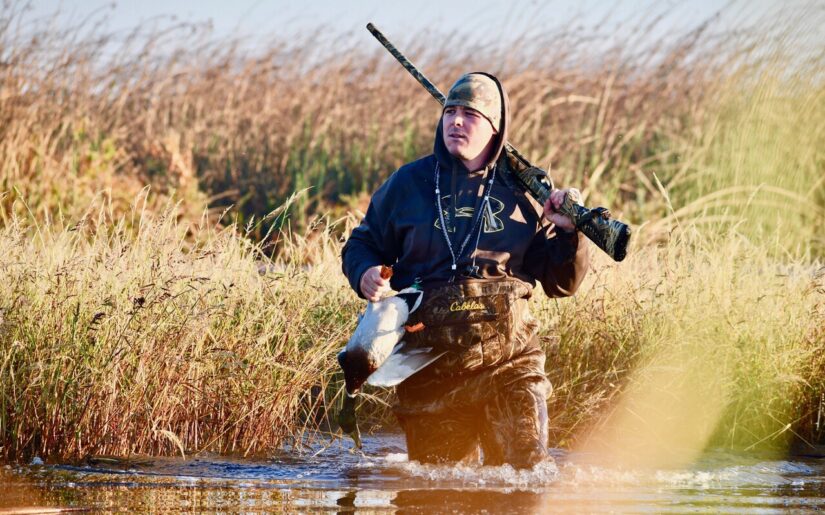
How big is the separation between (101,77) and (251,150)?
5.42ft

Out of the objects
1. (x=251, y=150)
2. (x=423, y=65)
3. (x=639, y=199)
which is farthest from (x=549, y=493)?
(x=423, y=65)

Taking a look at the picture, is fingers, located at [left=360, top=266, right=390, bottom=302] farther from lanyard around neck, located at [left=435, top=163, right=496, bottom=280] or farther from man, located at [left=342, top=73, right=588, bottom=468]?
lanyard around neck, located at [left=435, top=163, right=496, bottom=280]

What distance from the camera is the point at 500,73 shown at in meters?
13.9

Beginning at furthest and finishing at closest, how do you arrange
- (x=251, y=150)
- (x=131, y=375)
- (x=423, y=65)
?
(x=423, y=65), (x=251, y=150), (x=131, y=375)

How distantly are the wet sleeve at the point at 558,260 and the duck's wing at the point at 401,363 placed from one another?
1.89 feet

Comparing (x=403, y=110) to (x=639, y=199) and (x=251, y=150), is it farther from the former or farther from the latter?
(x=639, y=199)

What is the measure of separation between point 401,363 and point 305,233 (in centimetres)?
242

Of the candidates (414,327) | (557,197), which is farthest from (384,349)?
(557,197)

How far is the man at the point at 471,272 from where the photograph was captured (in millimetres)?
5445

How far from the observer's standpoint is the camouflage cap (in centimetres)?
559

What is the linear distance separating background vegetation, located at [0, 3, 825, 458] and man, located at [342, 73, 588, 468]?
32.5 inches

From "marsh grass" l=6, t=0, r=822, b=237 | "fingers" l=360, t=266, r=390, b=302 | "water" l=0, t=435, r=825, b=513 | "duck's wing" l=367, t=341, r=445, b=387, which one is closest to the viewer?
"water" l=0, t=435, r=825, b=513

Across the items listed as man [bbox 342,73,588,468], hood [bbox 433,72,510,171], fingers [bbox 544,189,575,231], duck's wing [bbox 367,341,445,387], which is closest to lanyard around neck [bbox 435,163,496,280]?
man [bbox 342,73,588,468]

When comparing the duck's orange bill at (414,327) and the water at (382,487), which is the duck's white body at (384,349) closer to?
the duck's orange bill at (414,327)
